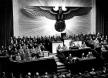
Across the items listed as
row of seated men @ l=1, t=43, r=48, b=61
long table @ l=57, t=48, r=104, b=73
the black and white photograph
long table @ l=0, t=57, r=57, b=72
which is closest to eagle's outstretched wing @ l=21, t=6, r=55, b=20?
the black and white photograph

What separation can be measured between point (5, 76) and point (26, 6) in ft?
28.9

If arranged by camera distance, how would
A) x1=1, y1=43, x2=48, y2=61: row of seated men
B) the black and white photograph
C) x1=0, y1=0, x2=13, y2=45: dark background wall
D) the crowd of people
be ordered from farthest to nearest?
1. x1=0, y1=0, x2=13, y2=45: dark background wall
2. the crowd of people
3. x1=1, y1=43, x2=48, y2=61: row of seated men
4. the black and white photograph

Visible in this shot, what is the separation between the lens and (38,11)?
1972 cm

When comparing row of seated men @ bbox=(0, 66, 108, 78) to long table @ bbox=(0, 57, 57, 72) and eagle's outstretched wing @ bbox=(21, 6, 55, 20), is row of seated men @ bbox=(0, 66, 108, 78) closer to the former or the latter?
long table @ bbox=(0, 57, 57, 72)

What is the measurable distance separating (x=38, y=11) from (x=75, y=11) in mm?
4023

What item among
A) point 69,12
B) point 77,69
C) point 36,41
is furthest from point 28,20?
point 77,69

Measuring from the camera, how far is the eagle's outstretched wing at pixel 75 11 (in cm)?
2062

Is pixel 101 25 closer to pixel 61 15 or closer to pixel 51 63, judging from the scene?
pixel 61 15

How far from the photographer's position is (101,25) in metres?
22.4

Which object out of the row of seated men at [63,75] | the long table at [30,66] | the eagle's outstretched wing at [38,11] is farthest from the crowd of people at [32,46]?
the eagle's outstretched wing at [38,11]

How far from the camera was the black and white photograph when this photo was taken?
44.2 ft

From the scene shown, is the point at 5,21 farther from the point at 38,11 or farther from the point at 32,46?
the point at 32,46

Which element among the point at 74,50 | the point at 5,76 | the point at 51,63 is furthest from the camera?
the point at 74,50

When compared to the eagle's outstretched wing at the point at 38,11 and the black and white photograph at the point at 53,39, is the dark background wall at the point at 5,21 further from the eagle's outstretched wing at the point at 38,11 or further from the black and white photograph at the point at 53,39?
the eagle's outstretched wing at the point at 38,11
